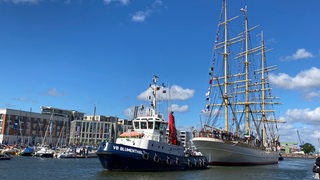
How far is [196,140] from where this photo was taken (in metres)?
73.9

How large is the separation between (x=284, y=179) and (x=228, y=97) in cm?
3877

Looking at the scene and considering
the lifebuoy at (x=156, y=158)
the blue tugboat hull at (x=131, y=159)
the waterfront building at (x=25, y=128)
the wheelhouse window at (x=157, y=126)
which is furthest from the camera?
the waterfront building at (x=25, y=128)

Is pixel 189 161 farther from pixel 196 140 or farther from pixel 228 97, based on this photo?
pixel 228 97

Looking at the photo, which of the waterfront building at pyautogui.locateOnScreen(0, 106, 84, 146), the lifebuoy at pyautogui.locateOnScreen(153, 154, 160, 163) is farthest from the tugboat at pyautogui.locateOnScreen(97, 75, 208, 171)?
the waterfront building at pyautogui.locateOnScreen(0, 106, 84, 146)

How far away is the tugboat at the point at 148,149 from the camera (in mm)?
49281

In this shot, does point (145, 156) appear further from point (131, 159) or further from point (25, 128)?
point (25, 128)

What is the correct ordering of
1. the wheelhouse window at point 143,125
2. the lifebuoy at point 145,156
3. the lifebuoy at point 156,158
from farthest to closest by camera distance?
the wheelhouse window at point 143,125, the lifebuoy at point 156,158, the lifebuoy at point 145,156

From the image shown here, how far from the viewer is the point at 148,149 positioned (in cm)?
5166

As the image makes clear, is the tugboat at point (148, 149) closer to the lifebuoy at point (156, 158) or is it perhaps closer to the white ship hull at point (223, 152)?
the lifebuoy at point (156, 158)

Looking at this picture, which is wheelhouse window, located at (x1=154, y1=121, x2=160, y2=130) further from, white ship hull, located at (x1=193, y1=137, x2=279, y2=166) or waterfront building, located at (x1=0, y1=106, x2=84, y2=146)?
waterfront building, located at (x1=0, y1=106, x2=84, y2=146)

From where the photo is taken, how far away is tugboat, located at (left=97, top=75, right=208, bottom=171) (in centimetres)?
4928

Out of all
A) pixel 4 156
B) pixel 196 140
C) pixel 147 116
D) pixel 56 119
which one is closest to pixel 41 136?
pixel 56 119

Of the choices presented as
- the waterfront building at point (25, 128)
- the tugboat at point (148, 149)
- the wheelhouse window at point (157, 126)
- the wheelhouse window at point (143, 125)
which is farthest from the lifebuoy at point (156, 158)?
the waterfront building at point (25, 128)

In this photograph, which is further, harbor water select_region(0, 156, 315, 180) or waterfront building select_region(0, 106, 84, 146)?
waterfront building select_region(0, 106, 84, 146)
